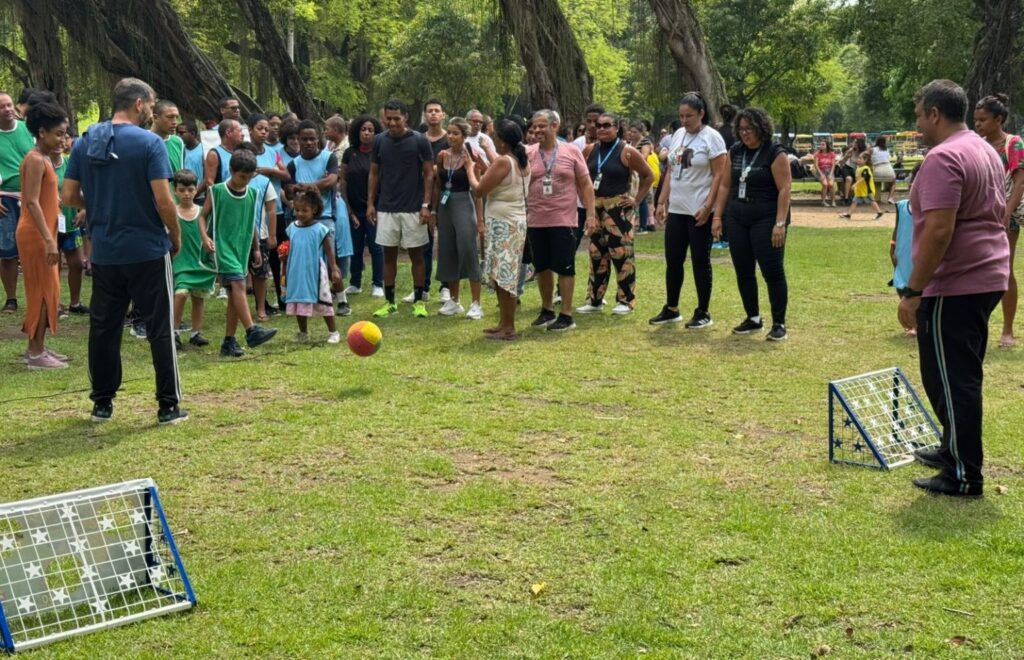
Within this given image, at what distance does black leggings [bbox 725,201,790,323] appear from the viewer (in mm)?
8977

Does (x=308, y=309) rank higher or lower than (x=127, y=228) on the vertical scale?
lower

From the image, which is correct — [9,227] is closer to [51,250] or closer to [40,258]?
[40,258]

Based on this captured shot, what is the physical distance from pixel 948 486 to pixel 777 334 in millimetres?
4123

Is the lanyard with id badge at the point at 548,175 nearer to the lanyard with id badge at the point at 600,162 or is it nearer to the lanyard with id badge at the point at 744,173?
the lanyard with id badge at the point at 600,162

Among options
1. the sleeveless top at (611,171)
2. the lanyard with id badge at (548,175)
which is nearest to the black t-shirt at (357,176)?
the lanyard with id badge at (548,175)

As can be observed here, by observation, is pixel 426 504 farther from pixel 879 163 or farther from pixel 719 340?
pixel 879 163

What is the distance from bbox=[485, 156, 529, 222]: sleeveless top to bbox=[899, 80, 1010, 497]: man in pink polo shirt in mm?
4587

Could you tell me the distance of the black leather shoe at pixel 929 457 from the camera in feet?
17.9

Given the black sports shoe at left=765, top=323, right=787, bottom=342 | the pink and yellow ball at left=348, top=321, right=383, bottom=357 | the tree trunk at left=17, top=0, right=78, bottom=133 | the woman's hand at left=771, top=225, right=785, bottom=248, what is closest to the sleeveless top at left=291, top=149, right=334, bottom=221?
the pink and yellow ball at left=348, top=321, right=383, bottom=357

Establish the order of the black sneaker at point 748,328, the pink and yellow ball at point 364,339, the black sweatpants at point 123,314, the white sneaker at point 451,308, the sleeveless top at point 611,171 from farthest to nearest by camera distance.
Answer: the white sneaker at point 451,308 < the sleeveless top at point 611,171 < the black sneaker at point 748,328 < the pink and yellow ball at point 364,339 < the black sweatpants at point 123,314

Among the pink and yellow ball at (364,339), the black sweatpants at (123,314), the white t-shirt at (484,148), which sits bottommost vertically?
the pink and yellow ball at (364,339)

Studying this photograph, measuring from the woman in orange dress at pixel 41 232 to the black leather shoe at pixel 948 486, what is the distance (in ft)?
19.6

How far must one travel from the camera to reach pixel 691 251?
9.81 metres

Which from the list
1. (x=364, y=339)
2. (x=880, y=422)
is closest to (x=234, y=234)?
(x=364, y=339)
